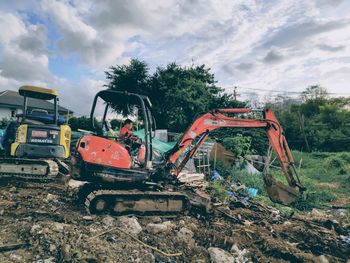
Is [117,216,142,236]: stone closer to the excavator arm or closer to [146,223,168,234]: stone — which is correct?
[146,223,168,234]: stone

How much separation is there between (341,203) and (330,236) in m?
5.71

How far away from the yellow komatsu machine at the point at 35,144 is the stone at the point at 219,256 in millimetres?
4856

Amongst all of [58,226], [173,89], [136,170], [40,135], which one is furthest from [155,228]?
[173,89]

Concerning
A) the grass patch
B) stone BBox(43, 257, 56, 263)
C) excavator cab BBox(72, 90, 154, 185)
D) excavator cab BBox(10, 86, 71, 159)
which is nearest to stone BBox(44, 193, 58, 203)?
excavator cab BBox(10, 86, 71, 159)

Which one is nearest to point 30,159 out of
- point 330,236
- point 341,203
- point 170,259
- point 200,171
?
point 170,259

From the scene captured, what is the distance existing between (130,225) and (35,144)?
3.93 metres

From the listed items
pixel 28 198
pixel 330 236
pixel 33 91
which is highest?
pixel 33 91

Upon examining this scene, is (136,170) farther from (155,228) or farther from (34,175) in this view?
(34,175)

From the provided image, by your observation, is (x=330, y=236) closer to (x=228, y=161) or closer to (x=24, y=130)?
(x=24, y=130)

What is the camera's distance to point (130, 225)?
557cm

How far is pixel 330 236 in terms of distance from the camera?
6.36 meters

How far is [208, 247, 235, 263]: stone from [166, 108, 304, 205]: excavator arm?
266 cm

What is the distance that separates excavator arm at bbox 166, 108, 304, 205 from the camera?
7.16 meters

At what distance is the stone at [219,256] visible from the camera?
14.9 feet
